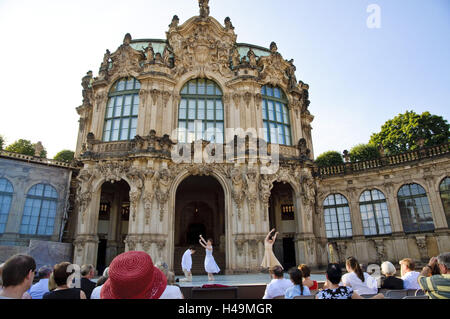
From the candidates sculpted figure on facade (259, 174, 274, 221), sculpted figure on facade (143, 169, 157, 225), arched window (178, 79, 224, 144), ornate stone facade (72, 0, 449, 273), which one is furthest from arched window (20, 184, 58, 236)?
sculpted figure on facade (259, 174, 274, 221)

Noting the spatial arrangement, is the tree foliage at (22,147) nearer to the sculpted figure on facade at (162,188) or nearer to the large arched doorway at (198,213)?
the large arched doorway at (198,213)

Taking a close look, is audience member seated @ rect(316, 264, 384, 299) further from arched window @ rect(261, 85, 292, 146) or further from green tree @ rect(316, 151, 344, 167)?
green tree @ rect(316, 151, 344, 167)

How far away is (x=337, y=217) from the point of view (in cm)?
2634

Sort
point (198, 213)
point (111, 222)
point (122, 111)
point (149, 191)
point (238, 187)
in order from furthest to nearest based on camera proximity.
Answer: point (198, 213) < point (111, 222) < point (122, 111) < point (238, 187) < point (149, 191)

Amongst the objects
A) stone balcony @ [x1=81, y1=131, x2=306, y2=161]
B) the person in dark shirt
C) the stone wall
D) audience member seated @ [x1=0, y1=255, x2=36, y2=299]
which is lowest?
the person in dark shirt

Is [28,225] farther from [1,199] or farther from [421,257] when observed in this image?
[421,257]

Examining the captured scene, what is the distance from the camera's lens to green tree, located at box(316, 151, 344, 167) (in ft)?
119

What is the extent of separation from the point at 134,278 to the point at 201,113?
69.4 ft

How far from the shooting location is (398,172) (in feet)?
80.1

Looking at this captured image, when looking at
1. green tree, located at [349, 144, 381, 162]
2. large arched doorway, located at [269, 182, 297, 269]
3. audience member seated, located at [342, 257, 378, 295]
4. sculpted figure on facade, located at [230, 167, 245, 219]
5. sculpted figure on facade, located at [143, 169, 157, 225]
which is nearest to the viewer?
audience member seated, located at [342, 257, 378, 295]

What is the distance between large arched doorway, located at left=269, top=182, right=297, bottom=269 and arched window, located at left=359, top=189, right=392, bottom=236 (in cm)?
593

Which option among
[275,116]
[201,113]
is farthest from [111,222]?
[275,116]

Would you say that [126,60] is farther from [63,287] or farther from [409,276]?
[409,276]

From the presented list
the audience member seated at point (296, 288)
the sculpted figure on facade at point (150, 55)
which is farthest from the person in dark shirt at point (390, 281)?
the sculpted figure on facade at point (150, 55)
